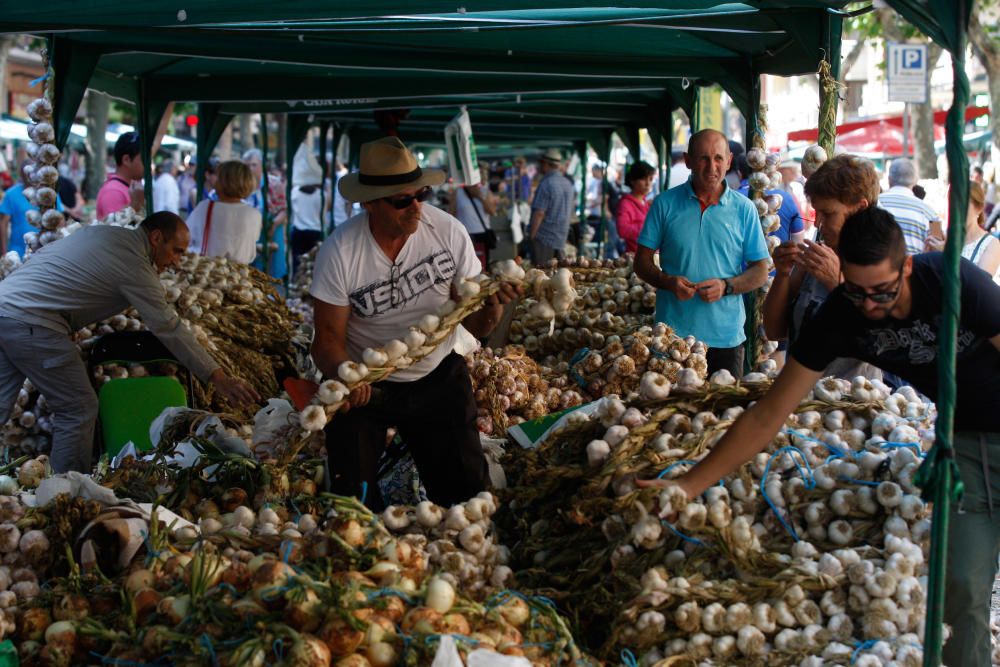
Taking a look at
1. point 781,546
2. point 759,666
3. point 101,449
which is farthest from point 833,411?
point 101,449

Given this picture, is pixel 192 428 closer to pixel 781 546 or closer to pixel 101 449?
pixel 101 449

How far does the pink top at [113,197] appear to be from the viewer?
27.1 ft

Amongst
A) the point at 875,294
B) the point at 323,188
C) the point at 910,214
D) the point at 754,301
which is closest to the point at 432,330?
the point at 875,294

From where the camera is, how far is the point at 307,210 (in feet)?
44.4

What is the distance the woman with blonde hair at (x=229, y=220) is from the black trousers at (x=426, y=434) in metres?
4.46

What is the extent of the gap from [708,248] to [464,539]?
97.4 inches

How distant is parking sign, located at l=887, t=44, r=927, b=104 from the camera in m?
12.7

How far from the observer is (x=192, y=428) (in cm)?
439

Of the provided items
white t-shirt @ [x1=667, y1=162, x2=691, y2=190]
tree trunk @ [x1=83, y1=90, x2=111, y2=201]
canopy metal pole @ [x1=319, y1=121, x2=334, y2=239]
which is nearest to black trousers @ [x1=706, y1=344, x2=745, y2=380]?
white t-shirt @ [x1=667, y1=162, x2=691, y2=190]

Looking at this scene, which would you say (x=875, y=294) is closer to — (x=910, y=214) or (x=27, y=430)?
(x=910, y=214)

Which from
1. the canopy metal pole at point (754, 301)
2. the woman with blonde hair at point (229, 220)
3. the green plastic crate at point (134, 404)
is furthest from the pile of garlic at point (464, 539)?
the woman with blonde hair at point (229, 220)

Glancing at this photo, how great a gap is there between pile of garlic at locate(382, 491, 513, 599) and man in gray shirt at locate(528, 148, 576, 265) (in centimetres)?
919

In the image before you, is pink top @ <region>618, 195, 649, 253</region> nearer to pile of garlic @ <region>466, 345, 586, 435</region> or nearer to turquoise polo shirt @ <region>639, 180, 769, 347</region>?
turquoise polo shirt @ <region>639, 180, 769, 347</region>

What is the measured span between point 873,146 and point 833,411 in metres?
20.2
